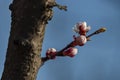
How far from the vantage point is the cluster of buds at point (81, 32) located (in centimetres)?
182

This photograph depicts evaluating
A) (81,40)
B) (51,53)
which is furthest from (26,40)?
(81,40)

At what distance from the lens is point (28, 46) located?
1.49m

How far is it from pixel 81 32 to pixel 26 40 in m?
0.57

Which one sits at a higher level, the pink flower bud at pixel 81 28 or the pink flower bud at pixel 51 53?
the pink flower bud at pixel 81 28

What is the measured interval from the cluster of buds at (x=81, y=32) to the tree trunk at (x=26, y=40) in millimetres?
307

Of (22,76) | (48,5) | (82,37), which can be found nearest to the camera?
(22,76)

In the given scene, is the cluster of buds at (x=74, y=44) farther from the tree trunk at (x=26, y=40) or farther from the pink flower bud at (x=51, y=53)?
the tree trunk at (x=26, y=40)

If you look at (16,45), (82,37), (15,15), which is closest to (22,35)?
(16,45)

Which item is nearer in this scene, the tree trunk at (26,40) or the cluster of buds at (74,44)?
the tree trunk at (26,40)

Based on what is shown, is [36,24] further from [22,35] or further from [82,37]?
[82,37]

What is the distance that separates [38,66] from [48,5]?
365 mm

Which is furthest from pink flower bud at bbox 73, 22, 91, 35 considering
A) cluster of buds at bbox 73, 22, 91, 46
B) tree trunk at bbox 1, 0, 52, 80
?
tree trunk at bbox 1, 0, 52, 80

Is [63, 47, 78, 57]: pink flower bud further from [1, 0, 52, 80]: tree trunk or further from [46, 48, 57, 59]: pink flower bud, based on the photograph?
[1, 0, 52, 80]: tree trunk

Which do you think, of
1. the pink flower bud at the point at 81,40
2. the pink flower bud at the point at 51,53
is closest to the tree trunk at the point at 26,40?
the pink flower bud at the point at 51,53
